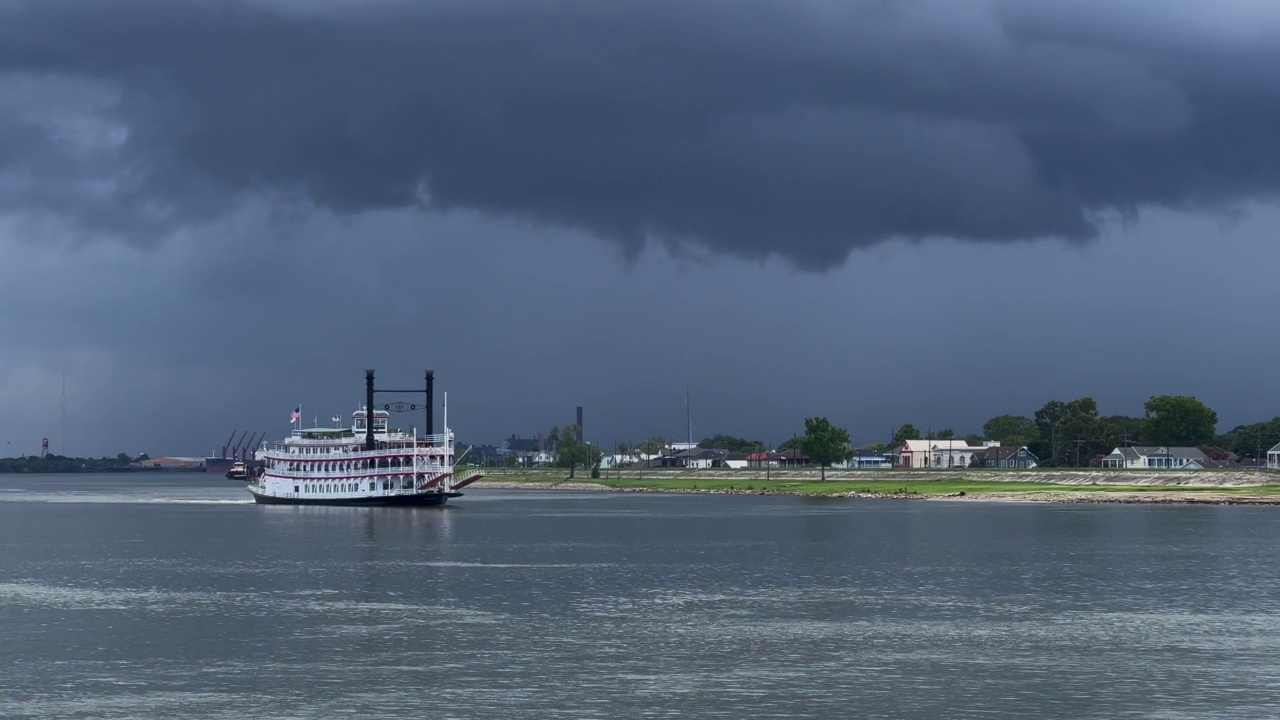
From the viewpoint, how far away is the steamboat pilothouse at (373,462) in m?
175

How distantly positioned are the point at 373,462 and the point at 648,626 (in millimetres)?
119474

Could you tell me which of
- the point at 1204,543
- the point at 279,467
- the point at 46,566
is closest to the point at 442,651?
the point at 46,566

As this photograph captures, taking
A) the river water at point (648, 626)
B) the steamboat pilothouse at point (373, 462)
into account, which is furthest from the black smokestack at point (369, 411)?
the river water at point (648, 626)

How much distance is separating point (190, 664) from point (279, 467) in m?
142

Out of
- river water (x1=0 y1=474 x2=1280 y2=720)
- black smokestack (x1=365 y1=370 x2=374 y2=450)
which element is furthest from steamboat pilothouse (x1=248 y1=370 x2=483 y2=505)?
river water (x1=0 y1=474 x2=1280 y2=720)

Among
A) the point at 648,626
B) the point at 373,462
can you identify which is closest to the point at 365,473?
the point at 373,462

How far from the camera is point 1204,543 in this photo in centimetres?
11225

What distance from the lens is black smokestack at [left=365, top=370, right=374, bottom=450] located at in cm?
17375

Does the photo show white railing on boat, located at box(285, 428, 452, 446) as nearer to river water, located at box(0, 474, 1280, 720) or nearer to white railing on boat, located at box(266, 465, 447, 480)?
white railing on boat, located at box(266, 465, 447, 480)

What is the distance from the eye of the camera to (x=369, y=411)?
6895 inches

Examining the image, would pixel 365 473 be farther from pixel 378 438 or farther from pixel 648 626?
pixel 648 626

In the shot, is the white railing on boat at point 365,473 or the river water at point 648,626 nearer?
the river water at point 648,626

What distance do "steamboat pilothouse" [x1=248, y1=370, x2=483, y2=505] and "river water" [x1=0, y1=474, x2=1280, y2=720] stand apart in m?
49.5

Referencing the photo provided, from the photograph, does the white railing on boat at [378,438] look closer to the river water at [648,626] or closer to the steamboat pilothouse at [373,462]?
the steamboat pilothouse at [373,462]
